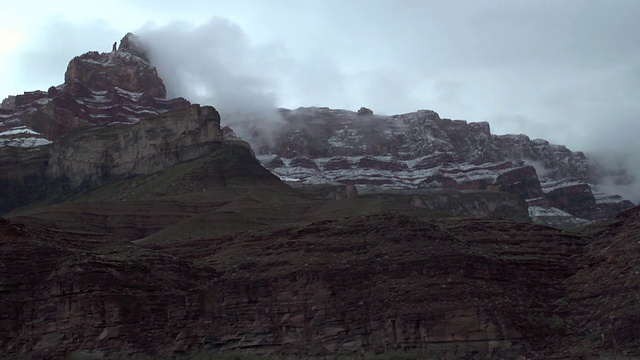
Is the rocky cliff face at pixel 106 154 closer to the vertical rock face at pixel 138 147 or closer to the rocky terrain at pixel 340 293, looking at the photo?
the vertical rock face at pixel 138 147

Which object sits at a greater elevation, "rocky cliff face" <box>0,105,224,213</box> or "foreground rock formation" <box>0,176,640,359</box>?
"rocky cliff face" <box>0,105,224,213</box>

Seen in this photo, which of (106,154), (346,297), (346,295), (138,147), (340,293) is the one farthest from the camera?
(106,154)

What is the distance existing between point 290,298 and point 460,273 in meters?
9.90

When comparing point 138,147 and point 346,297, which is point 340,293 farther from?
point 138,147

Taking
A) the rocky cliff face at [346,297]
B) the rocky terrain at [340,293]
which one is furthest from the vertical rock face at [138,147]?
the rocky cliff face at [346,297]

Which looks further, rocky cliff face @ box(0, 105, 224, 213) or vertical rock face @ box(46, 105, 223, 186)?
rocky cliff face @ box(0, 105, 224, 213)

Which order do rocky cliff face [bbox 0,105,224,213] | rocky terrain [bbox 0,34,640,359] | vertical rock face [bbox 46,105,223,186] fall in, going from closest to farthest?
rocky terrain [bbox 0,34,640,359], vertical rock face [bbox 46,105,223,186], rocky cliff face [bbox 0,105,224,213]

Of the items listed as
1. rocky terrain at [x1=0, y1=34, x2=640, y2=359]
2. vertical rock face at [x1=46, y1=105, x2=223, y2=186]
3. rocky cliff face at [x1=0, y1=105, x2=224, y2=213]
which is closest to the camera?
rocky terrain at [x1=0, y1=34, x2=640, y2=359]

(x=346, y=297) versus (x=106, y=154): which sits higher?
(x=106, y=154)

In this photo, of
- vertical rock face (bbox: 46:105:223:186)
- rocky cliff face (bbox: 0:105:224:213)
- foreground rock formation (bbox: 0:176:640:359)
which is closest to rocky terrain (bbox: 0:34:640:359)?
foreground rock formation (bbox: 0:176:640:359)

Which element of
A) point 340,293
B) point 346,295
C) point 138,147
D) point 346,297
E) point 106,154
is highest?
point 138,147

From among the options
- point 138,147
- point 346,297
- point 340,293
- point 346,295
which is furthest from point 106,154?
point 346,297

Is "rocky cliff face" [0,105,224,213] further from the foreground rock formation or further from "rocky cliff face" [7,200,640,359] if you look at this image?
"rocky cliff face" [7,200,640,359]

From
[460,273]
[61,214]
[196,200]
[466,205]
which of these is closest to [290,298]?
[460,273]
